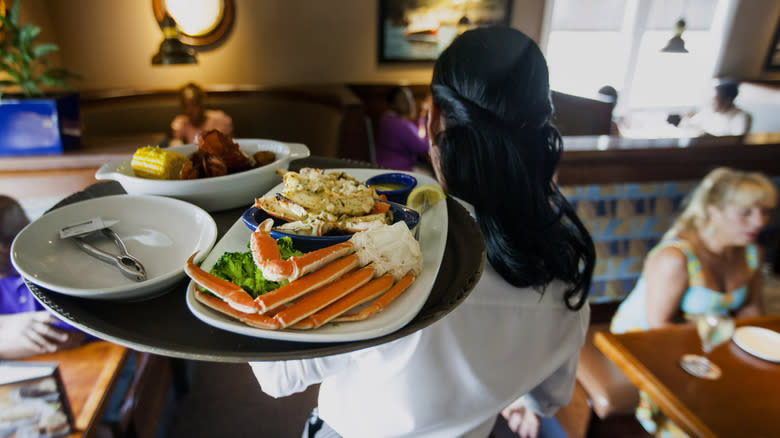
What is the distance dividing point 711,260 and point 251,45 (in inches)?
183

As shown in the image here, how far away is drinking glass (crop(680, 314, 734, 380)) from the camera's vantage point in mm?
1239

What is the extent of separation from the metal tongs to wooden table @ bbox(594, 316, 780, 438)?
1.34 meters

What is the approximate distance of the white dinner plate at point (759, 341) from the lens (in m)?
1.30

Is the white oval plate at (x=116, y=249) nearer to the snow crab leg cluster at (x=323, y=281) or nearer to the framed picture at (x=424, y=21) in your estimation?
the snow crab leg cluster at (x=323, y=281)

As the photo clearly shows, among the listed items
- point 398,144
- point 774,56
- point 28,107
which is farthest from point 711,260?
point 774,56

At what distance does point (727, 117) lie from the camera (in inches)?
163

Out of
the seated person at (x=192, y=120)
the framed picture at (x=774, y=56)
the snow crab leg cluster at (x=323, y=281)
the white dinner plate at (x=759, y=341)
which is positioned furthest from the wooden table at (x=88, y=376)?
the framed picture at (x=774, y=56)

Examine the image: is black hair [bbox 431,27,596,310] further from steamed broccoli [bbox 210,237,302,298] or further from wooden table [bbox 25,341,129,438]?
wooden table [bbox 25,341,129,438]

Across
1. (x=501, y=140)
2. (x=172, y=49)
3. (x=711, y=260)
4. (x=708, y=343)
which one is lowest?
(x=708, y=343)

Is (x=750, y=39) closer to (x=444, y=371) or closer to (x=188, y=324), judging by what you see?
(x=444, y=371)

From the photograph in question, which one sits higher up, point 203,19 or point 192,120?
point 203,19

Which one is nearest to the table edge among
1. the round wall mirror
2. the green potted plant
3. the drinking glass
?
the drinking glass

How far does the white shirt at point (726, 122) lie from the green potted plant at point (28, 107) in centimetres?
489

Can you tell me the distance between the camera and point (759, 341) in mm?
1352
